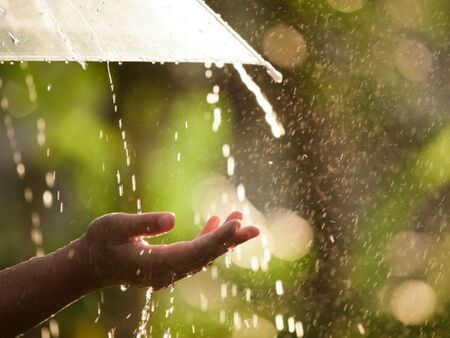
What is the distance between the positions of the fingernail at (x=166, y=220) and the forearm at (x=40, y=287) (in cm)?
24

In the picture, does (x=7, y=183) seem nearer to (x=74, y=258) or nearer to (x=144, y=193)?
(x=144, y=193)

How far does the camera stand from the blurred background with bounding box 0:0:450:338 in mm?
7125

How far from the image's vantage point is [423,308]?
338 inches

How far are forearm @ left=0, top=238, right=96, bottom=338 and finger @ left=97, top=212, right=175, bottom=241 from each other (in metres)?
0.10

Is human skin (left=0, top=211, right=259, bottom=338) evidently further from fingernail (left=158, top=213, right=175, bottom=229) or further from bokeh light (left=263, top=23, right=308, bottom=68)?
bokeh light (left=263, top=23, right=308, bottom=68)

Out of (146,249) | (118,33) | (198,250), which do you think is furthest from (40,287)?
(118,33)

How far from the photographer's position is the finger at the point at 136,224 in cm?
170

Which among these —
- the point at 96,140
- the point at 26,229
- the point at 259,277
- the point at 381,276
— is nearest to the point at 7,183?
the point at 26,229

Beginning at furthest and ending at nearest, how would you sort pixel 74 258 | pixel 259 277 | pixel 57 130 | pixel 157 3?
pixel 259 277
pixel 57 130
pixel 157 3
pixel 74 258

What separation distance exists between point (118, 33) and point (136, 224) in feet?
1.81

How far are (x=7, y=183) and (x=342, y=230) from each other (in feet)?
12.3

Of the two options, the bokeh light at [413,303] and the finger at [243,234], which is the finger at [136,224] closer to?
the finger at [243,234]

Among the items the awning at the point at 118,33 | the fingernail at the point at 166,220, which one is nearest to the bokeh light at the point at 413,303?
the awning at the point at 118,33

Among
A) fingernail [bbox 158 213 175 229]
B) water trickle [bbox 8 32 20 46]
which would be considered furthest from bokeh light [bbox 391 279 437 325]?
water trickle [bbox 8 32 20 46]
